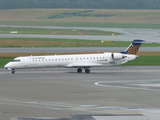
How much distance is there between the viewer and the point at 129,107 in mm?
29141

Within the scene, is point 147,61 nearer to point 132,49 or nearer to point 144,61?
point 144,61

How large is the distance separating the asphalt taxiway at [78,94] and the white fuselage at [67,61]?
116 centimetres

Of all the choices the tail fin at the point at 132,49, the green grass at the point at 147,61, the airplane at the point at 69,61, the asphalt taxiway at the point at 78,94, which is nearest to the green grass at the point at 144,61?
the green grass at the point at 147,61

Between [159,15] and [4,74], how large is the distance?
15475 cm

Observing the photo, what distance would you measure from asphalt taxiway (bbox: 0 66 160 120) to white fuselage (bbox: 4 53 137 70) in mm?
1160

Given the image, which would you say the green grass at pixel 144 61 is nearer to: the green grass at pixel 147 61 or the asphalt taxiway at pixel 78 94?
the green grass at pixel 147 61

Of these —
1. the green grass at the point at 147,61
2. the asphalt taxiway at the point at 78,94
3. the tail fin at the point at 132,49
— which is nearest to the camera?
the asphalt taxiway at the point at 78,94

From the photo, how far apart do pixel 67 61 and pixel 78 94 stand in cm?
1940

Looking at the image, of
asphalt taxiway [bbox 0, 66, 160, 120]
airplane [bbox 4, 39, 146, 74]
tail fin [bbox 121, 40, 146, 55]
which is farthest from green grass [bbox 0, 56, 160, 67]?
asphalt taxiway [bbox 0, 66, 160, 120]

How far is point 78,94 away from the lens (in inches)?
1404

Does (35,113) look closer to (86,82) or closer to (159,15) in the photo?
(86,82)

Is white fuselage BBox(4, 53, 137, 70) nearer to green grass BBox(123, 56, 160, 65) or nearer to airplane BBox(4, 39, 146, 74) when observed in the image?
airplane BBox(4, 39, 146, 74)

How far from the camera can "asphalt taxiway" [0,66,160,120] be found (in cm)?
2728

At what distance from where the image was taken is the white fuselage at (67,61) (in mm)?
53969
